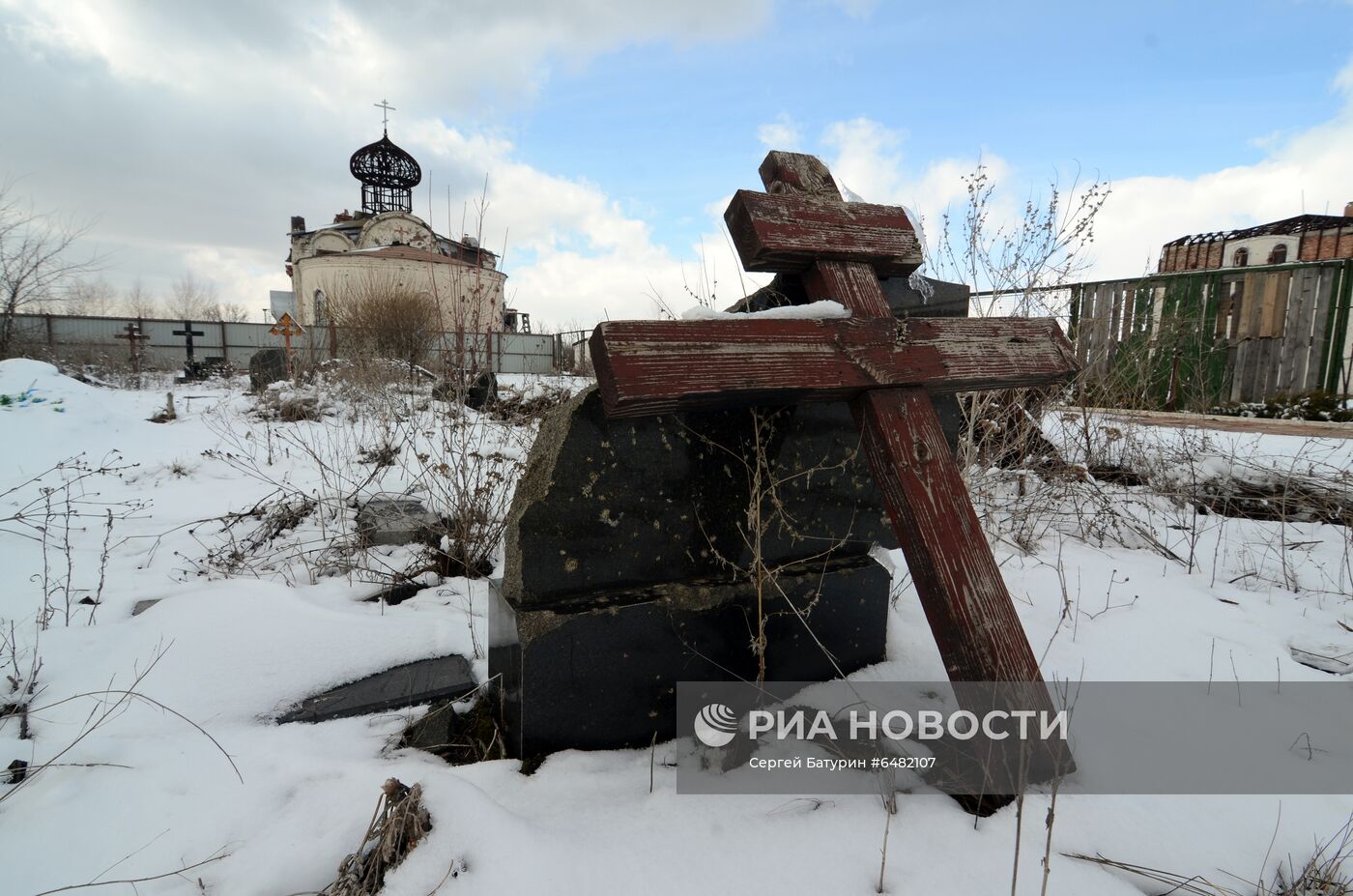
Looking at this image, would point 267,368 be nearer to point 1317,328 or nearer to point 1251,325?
point 1251,325

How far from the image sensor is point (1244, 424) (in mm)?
4496

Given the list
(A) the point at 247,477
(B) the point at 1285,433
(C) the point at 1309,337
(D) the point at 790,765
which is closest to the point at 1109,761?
(D) the point at 790,765

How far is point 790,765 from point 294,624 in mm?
1751

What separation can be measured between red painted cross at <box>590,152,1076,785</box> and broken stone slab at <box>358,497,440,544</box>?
95.1 inches

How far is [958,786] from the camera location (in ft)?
4.19

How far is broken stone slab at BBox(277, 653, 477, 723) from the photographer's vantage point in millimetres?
1769

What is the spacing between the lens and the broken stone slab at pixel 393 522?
319 centimetres

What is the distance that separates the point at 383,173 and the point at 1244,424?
1321 inches

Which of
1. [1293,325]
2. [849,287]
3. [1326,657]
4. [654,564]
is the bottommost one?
[1326,657]

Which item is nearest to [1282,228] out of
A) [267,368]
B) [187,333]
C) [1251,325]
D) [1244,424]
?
[1251,325]

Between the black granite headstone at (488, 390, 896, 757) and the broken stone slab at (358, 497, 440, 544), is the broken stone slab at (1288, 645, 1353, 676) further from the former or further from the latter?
the broken stone slab at (358, 497, 440, 544)

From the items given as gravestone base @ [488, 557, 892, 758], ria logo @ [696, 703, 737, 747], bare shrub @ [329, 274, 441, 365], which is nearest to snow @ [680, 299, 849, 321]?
gravestone base @ [488, 557, 892, 758]

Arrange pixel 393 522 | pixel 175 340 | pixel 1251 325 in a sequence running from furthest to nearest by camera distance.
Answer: pixel 175 340 < pixel 1251 325 < pixel 393 522

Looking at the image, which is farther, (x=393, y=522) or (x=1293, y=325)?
(x=1293, y=325)
